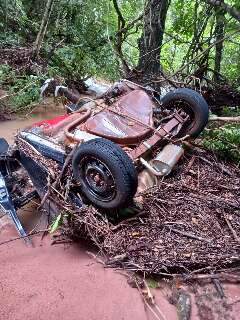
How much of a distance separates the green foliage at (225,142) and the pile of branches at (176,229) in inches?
21.6

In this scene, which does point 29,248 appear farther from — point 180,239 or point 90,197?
point 180,239

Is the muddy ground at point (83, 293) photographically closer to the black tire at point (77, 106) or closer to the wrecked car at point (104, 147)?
the wrecked car at point (104, 147)

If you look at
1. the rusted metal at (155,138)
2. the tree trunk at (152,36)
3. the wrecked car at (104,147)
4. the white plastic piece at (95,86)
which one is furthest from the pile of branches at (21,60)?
the rusted metal at (155,138)

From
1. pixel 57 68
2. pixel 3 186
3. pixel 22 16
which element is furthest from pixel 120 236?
pixel 22 16

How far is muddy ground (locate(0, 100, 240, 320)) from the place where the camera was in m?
2.93

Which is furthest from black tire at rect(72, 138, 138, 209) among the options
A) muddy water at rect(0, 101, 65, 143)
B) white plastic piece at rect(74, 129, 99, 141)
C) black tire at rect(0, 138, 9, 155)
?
muddy water at rect(0, 101, 65, 143)

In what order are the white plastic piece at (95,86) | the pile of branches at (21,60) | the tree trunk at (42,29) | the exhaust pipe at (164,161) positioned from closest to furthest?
the exhaust pipe at (164,161) < the tree trunk at (42,29) < the pile of branches at (21,60) < the white plastic piece at (95,86)

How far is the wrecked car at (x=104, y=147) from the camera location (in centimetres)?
350

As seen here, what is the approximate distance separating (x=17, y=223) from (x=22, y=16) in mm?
7015

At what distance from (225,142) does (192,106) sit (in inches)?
26.6

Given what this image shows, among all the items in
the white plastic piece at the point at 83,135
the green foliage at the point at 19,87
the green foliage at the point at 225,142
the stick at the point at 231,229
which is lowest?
the green foliage at the point at 19,87

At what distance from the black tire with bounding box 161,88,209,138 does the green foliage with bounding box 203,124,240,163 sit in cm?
27

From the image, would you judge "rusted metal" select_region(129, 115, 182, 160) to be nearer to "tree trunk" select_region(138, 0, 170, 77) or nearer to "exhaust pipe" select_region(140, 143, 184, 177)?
"exhaust pipe" select_region(140, 143, 184, 177)

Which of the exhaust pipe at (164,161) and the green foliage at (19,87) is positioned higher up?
the exhaust pipe at (164,161)
